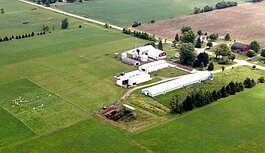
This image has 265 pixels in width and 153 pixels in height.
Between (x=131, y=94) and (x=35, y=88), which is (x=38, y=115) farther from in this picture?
(x=131, y=94)

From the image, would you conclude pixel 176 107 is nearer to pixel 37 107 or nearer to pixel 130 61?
pixel 37 107

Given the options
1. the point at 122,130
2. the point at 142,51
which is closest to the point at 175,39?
the point at 142,51

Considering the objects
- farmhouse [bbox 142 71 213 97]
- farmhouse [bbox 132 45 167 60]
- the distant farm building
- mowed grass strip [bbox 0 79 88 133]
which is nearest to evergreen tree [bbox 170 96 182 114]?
farmhouse [bbox 142 71 213 97]

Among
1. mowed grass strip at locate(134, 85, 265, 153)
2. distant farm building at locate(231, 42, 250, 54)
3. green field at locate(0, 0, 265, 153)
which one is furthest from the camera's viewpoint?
distant farm building at locate(231, 42, 250, 54)

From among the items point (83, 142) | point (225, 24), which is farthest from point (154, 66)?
point (225, 24)

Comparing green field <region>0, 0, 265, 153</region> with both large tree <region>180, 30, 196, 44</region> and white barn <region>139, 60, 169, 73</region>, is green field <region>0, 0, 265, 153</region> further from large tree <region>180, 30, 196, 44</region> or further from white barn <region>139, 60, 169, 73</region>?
large tree <region>180, 30, 196, 44</region>

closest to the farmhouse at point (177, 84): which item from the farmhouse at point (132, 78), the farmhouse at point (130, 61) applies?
the farmhouse at point (132, 78)

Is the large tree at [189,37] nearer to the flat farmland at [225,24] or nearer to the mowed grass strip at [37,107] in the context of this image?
the flat farmland at [225,24]
